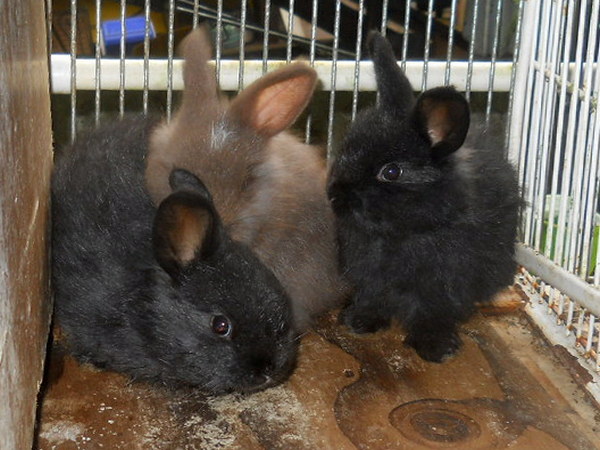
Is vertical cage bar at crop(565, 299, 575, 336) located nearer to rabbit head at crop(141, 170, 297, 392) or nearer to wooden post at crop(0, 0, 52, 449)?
rabbit head at crop(141, 170, 297, 392)

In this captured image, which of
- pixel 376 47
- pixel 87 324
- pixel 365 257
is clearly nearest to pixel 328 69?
pixel 376 47

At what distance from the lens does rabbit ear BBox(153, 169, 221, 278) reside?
1.83 m

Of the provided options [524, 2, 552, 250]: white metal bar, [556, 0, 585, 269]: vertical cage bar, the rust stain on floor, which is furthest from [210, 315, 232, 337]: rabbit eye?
[524, 2, 552, 250]: white metal bar

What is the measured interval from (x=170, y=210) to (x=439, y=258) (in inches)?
28.4

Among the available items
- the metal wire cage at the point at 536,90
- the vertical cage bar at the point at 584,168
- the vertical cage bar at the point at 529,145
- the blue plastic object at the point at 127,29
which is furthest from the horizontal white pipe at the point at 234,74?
the blue plastic object at the point at 127,29

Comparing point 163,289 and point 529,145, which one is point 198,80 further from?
point 529,145

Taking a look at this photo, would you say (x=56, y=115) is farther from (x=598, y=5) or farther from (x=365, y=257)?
(x=598, y=5)

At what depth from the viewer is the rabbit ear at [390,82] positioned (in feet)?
7.29

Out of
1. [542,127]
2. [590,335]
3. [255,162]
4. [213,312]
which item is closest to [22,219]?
[213,312]

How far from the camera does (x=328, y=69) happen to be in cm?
270

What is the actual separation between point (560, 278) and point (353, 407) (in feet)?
2.03

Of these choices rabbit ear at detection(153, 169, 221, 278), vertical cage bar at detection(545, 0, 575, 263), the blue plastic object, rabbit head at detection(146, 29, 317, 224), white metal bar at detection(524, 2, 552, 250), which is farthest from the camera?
the blue plastic object

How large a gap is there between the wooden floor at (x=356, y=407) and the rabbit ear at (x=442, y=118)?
1.80ft

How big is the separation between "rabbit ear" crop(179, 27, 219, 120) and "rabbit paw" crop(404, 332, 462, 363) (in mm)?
789
